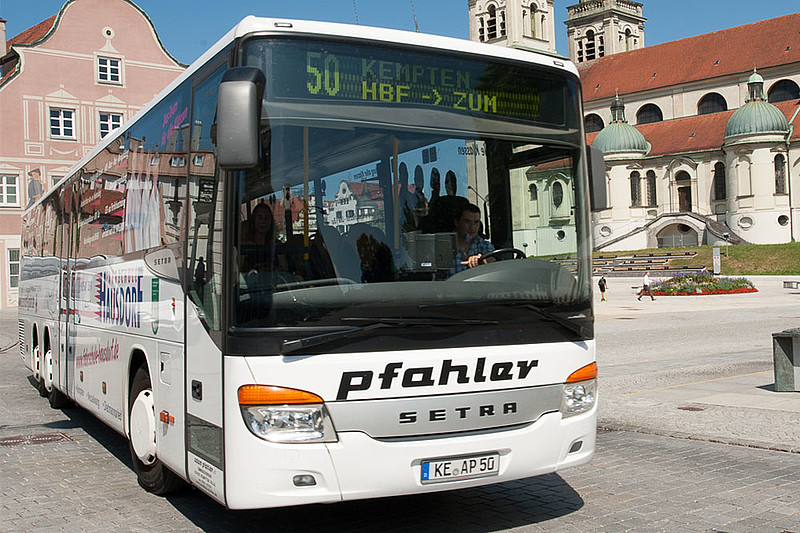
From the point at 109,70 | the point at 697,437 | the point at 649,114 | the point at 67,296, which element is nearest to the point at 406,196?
the point at 697,437

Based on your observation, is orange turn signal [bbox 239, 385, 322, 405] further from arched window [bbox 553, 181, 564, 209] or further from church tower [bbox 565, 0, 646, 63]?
church tower [bbox 565, 0, 646, 63]

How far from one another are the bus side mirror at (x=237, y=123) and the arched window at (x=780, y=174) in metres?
84.4

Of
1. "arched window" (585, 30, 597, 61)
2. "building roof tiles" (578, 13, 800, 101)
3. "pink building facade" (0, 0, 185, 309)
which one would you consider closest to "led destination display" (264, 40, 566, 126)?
"pink building facade" (0, 0, 185, 309)

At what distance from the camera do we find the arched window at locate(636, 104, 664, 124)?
98.1m

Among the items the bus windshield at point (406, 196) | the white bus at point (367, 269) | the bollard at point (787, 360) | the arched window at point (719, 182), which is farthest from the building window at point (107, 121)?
the arched window at point (719, 182)

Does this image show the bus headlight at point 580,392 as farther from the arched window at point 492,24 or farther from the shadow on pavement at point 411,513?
the arched window at point 492,24

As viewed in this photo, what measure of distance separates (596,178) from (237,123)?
263cm

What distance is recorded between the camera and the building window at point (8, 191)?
45.7m

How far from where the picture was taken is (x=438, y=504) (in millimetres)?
6332

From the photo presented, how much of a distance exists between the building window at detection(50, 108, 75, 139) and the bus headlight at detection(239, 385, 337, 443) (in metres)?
45.3

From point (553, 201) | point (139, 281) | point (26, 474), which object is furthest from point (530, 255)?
point (26, 474)

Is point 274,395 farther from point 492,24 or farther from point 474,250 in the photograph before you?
point 492,24

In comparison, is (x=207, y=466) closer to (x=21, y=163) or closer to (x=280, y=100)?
(x=280, y=100)

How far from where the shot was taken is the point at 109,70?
155 feet
